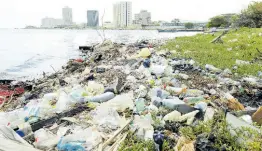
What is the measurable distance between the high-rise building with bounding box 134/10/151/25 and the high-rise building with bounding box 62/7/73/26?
1112 inches

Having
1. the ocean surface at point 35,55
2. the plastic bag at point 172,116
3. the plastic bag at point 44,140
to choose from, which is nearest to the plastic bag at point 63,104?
the plastic bag at point 44,140

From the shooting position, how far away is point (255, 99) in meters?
4.84

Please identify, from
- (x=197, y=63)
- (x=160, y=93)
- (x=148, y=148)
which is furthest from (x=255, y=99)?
(x=197, y=63)

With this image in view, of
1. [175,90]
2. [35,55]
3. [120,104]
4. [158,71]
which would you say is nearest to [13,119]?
[120,104]

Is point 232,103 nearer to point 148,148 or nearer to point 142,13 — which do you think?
point 148,148

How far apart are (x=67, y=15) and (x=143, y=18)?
33186 mm

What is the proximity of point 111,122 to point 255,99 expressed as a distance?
2783 mm

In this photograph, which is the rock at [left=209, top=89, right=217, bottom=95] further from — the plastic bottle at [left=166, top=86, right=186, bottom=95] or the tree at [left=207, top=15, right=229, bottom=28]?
the tree at [left=207, top=15, right=229, bottom=28]

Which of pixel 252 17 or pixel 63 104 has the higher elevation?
pixel 252 17

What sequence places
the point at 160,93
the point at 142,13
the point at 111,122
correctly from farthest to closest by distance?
the point at 142,13 < the point at 160,93 < the point at 111,122

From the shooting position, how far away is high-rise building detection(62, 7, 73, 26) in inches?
4377

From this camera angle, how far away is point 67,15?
378ft

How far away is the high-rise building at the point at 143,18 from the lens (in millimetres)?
116750

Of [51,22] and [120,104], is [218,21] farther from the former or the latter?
[51,22]
